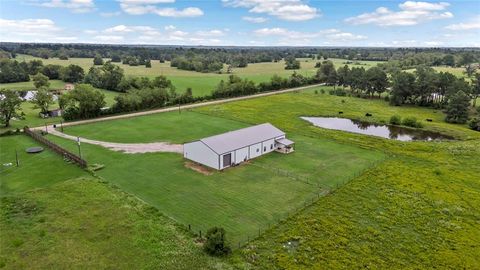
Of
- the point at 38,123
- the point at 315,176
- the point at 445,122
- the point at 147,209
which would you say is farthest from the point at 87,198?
the point at 445,122

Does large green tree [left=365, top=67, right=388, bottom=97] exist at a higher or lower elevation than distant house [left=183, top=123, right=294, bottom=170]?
higher

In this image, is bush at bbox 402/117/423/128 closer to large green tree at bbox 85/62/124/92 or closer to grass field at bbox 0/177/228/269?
grass field at bbox 0/177/228/269

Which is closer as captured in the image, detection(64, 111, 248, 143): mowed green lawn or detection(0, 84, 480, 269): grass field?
detection(0, 84, 480, 269): grass field

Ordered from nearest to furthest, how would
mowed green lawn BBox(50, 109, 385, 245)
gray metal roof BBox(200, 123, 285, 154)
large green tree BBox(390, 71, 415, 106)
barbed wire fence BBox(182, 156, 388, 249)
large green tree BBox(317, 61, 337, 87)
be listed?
barbed wire fence BBox(182, 156, 388, 249) < mowed green lawn BBox(50, 109, 385, 245) < gray metal roof BBox(200, 123, 285, 154) < large green tree BBox(390, 71, 415, 106) < large green tree BBox(317, 61, 337, 87)

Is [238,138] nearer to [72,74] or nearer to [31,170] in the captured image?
[31,170]

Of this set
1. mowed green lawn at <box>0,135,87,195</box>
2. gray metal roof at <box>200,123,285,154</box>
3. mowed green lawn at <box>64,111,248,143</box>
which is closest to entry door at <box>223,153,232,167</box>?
gray metal roof at <box>200,123,285,154</box>

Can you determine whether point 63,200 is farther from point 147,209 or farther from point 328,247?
point 328,247

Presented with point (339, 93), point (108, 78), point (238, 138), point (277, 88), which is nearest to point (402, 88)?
point (339, 93)

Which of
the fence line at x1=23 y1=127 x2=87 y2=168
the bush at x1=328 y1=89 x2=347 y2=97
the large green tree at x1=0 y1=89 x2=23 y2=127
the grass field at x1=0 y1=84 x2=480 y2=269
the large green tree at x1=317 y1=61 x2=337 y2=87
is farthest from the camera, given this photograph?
the large green tree at x1=317 y1=61 x2=337 y2=87
